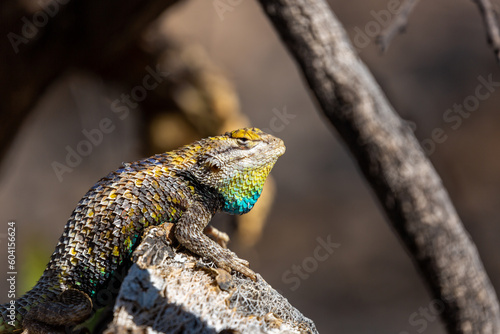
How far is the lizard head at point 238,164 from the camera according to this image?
2.51 metres

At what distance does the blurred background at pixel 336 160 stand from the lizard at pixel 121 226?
5.12m

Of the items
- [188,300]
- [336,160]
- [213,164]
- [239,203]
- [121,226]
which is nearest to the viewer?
[188,300]

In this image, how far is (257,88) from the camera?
9.49m

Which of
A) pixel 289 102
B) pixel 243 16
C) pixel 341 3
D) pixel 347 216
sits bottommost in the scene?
pixel 347 216

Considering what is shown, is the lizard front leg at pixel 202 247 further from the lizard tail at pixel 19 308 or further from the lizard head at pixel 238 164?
the lizard tail at pixel 19 308

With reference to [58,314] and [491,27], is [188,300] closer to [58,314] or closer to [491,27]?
[58,314]

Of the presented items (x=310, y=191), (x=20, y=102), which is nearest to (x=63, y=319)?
(x=20, y=102)

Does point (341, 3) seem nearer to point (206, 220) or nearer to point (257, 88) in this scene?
point (257, 88)

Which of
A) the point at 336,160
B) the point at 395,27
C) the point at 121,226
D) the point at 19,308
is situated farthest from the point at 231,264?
the point at 336,160

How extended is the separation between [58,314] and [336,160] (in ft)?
24.6

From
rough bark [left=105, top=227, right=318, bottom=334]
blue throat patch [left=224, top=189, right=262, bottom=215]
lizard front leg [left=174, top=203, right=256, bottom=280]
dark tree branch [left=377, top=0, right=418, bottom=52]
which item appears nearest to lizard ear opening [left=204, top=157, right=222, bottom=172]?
blue throat patch [left=224, top=189, right=262, bottom=215]

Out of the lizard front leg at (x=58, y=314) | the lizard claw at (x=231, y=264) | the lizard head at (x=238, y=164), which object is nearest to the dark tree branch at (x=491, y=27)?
the lizard head at (x=238, y=164)

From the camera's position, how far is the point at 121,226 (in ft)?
7.20

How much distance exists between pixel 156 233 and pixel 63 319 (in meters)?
0.50
